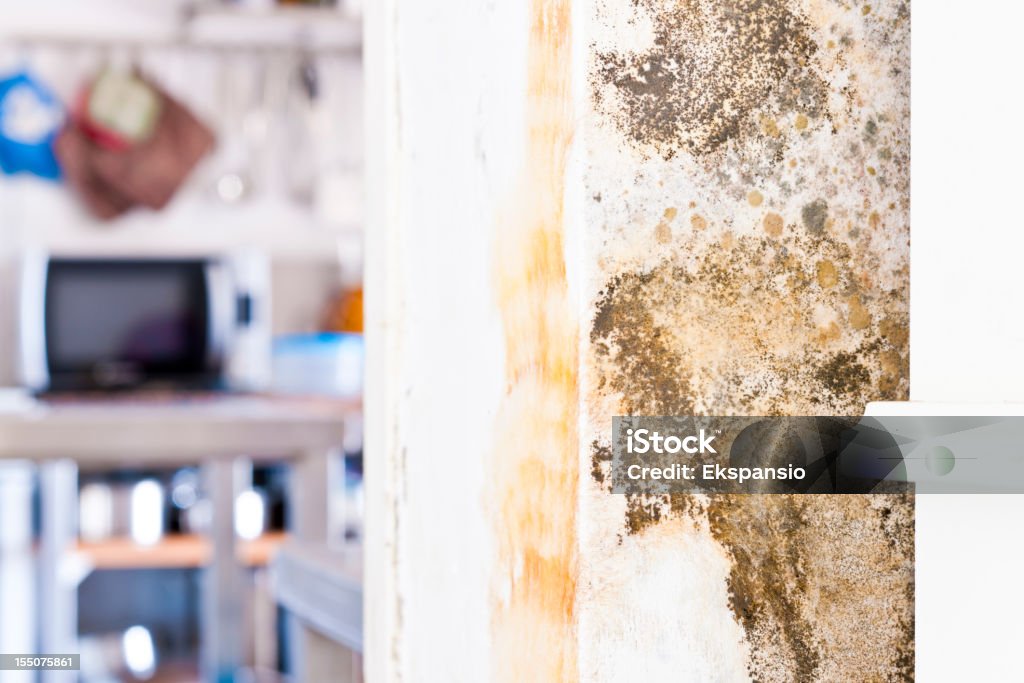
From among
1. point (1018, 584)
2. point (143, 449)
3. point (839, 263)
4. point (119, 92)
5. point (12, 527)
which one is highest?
point (119, 92)

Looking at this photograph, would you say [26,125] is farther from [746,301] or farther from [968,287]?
[968,287]

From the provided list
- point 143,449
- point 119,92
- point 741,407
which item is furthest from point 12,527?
point 741,407

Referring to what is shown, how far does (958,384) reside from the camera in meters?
0.47

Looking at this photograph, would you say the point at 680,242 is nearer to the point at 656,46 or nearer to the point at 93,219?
the point at 656,46

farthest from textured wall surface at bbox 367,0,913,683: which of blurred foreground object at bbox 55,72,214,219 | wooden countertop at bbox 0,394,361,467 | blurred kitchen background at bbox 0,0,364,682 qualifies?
blurred foreground object at bbox 55,72,214,219

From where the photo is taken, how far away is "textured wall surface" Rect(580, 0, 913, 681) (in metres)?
0.52

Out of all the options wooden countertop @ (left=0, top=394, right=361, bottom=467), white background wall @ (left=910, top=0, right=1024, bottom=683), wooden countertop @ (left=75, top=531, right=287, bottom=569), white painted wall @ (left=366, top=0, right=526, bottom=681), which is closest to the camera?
white background wall @ (left=910, top=0, right=1024, bottom=683)

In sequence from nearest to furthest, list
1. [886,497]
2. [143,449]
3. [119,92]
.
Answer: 1. [886,497]
2. [143,449]
3. [119,92]

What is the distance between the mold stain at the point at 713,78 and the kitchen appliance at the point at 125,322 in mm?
2538

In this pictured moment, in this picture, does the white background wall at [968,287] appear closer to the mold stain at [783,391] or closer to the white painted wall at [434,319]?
the mold stain at [783,391]

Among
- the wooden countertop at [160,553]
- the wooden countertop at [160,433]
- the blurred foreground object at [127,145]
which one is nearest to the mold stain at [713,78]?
the wooden countertop at [160,433]

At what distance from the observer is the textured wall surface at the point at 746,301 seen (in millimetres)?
524

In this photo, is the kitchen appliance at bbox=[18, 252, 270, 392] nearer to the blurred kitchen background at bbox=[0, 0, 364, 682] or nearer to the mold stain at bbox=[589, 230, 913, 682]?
the blurred kitchen background at bbox=[0, 0, 364, 682]

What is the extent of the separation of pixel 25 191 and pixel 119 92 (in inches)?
18.3
